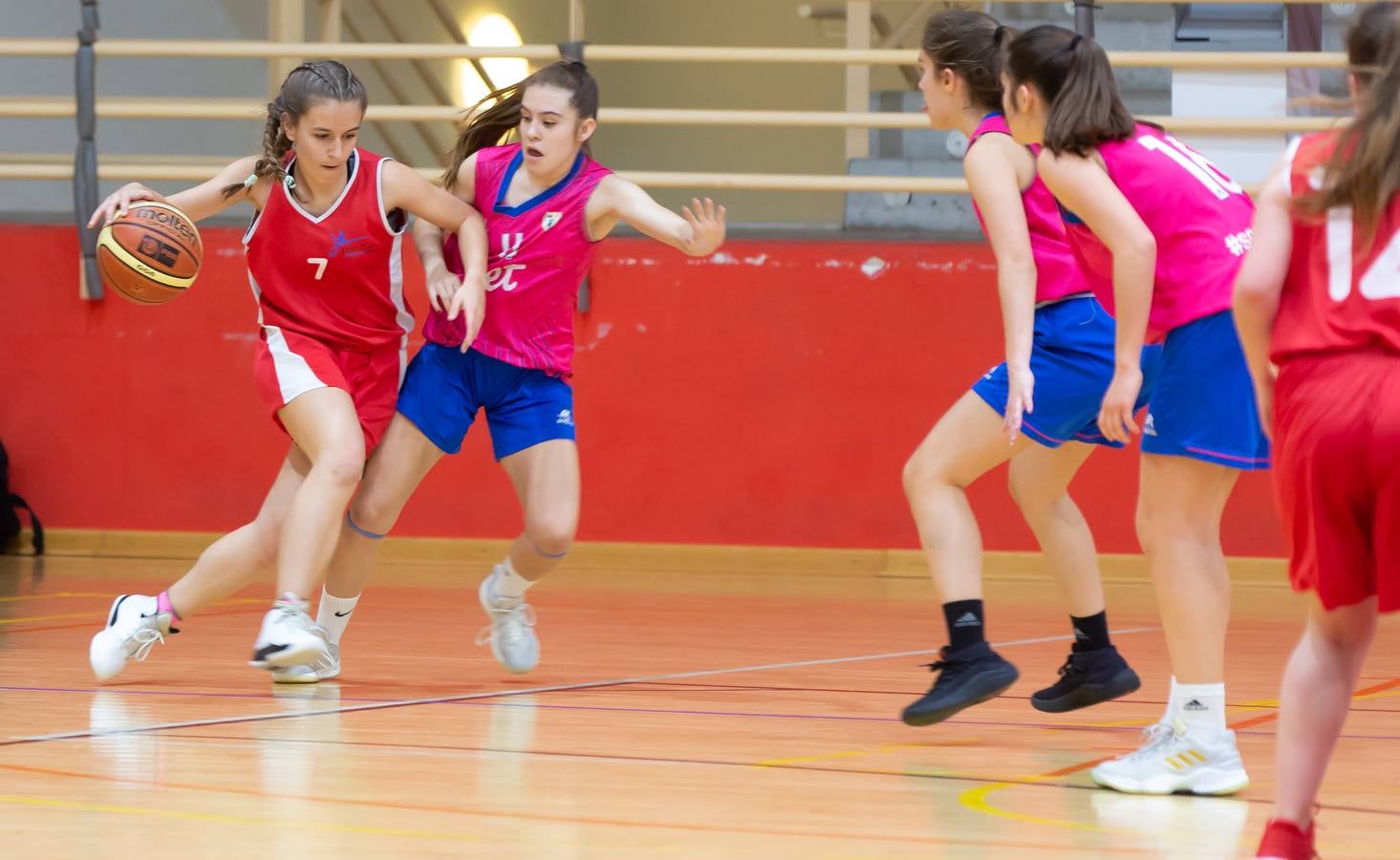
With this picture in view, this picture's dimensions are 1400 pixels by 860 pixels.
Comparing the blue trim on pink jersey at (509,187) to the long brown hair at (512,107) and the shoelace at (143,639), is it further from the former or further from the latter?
the shoelace at (143,639)

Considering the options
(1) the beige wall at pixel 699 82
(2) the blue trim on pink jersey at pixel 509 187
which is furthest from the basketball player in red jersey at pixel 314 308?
(1) the beige wall at pixel 699 82

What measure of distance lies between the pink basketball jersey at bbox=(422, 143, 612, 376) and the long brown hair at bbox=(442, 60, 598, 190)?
0.47 ft

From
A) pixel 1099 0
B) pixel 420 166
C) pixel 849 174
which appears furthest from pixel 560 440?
pixel 420 166

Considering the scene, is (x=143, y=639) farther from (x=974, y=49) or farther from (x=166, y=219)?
(x=974, y=49)

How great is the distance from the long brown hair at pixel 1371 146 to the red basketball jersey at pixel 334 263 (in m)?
2.52

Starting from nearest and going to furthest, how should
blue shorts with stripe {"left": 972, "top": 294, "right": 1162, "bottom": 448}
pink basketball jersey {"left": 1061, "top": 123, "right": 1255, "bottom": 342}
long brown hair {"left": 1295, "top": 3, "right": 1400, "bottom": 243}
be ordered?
long brown hair {"left": 1295, "top": 3, "right": 1400, "bottom": 243}
pink basketball jersey {"left": 1061, "top": 123, "right": 1255, "bottom": 342}
blue shorts with stripe {"left": 972, "top": 294, "right": 1162, "bottom": 448}

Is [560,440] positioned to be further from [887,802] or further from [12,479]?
[12,479]

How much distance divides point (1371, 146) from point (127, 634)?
2935 millimetres

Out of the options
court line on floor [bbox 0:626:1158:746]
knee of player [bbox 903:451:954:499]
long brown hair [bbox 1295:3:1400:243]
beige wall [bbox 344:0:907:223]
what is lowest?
court line on floor [bbox 0:626:1158:746]

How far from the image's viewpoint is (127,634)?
154 inches

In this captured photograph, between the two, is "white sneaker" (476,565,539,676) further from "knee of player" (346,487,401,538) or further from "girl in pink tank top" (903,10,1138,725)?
"girl in pink tank top" (903,10,1138,725)

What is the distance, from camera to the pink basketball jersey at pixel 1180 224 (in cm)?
294

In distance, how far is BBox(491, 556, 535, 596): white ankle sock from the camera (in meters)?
4.23

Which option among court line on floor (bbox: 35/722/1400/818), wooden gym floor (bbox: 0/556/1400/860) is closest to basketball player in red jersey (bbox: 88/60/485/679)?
wooden gym floor (bbox: 0/556/1400/860)
